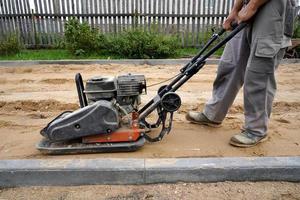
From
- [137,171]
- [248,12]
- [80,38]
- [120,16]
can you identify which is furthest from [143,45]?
[137,171]

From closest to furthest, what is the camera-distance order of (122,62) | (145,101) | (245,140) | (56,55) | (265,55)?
(265,55) → (245,140) → (145,101) → (122,62) → (56,55)

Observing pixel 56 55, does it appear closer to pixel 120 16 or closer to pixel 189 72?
pixel 120 16

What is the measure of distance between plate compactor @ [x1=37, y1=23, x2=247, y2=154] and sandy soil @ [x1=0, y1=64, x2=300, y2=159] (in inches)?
4.6

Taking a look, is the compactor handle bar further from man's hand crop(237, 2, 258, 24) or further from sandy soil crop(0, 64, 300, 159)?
sandy soil crop(0, 64, 300, 159)

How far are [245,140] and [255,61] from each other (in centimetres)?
81

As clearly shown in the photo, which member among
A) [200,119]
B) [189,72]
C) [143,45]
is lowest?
[143,45]

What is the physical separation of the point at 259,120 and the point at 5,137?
2.77 m

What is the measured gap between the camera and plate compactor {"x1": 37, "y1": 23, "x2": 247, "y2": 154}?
297 centimetres

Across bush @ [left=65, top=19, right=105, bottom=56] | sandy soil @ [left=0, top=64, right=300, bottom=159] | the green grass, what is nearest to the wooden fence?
the green grass

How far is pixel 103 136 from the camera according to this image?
10.1 feet

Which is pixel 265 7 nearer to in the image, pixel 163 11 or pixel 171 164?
pixel 171 164

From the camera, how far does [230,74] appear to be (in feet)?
11.4

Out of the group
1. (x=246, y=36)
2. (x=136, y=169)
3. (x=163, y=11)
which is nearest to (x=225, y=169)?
(x=136, y=169)

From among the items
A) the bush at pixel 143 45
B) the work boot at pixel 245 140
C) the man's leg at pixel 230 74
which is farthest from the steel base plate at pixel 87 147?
the bush at pixel 143 45
